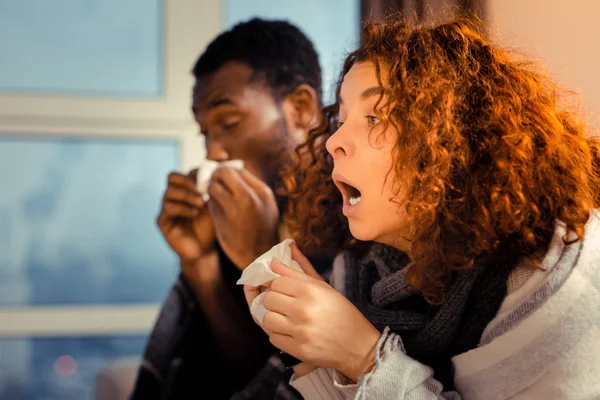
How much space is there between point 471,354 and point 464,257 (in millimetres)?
89

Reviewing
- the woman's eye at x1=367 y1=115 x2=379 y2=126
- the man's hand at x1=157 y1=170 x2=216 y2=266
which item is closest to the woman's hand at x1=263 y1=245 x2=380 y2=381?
the woman's eye at x1=367 y1=115 x2=379 y2=126

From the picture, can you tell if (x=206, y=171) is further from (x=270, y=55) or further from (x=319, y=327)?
(x=319, y=327)

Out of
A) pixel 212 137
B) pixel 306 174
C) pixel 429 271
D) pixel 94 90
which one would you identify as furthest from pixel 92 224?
pixel 429 271

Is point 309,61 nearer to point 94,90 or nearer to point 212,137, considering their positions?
point 212,137

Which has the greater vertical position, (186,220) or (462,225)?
(462,225)

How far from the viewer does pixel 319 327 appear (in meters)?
0.64

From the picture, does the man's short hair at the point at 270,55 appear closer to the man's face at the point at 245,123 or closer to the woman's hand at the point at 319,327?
the man's face at the point at 245,123

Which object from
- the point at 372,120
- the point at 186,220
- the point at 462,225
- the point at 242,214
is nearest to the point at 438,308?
the point at 462,225

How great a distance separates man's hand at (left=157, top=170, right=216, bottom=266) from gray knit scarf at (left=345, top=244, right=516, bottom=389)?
26 centimetres

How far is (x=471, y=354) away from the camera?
2.14ft

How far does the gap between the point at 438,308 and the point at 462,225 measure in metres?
0.10

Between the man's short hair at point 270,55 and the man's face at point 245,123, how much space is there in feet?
0.06

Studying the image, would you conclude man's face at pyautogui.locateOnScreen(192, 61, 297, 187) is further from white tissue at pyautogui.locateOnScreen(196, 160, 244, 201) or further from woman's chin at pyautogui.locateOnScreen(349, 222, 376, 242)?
woman's chin at pyautogui.locateOnScreen(349, 222, 376, 242)

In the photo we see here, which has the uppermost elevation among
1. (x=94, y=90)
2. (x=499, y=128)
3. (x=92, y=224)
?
(x=499, y=128)
